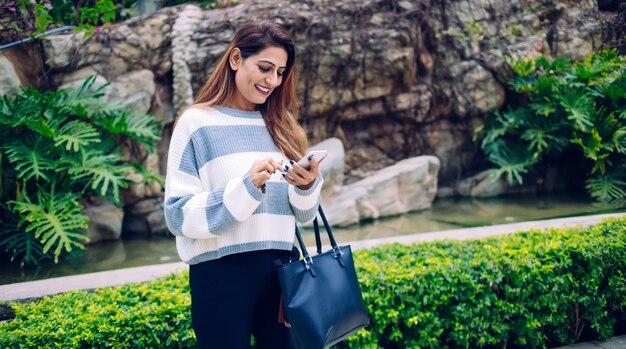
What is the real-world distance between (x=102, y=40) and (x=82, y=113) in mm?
1685

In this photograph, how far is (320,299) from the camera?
5.06ft

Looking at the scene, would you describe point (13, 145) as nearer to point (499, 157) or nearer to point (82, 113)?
point (82, 113)

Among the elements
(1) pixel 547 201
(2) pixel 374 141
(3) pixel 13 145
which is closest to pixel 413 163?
(2) pixel 374 141

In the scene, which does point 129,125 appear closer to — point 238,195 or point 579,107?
Answer: point 238,195

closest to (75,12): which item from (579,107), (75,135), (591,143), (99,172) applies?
(75,135)

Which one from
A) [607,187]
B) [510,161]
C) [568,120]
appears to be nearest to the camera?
[607,187]

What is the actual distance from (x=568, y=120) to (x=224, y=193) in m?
7.40

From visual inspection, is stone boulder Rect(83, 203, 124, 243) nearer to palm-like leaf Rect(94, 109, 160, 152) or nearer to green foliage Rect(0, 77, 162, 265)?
green foliage Rect(0, 77, 162, 265)

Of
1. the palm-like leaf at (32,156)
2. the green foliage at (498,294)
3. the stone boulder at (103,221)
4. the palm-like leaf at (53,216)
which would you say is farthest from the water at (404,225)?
the green foliage at (498,294)

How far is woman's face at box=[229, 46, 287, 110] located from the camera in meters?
1.63

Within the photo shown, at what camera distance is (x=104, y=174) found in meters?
5.09

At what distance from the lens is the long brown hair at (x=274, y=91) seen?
5.34 ft

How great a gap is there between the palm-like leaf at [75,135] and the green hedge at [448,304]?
2581 millimetres

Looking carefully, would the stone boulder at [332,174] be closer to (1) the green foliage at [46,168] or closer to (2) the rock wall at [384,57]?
(2) the rock wall at [384,57]
